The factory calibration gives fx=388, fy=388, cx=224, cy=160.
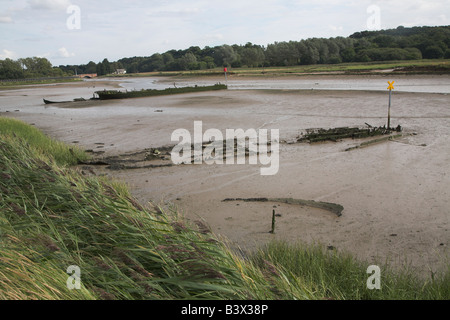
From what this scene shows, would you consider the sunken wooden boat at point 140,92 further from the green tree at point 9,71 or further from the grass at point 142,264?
the green tree at point 9,71

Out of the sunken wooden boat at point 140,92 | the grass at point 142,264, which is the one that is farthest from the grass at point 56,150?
the sunken wooden boat at point 140,92

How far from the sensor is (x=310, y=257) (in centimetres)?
486

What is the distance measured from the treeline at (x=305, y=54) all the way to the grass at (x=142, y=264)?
60.6m

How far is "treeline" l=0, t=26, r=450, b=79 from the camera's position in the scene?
59781 mm

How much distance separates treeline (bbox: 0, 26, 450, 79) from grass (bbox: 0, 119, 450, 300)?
60642mm

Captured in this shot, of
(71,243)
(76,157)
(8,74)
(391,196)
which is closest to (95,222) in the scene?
(71,243)

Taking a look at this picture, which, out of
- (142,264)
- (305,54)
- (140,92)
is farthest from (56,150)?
(305,54)

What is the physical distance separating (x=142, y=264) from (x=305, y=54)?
3579 inches

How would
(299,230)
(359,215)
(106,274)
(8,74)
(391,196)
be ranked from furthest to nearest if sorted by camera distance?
(8,74)
(391,196)
(359,215)
(299,230)
(106,274)

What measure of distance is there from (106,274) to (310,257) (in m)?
2.53

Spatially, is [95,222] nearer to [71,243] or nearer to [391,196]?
[71,243]

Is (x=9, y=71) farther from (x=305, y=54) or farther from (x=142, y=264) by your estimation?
(x=142, y=264)

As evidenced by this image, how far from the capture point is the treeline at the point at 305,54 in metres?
59.8
